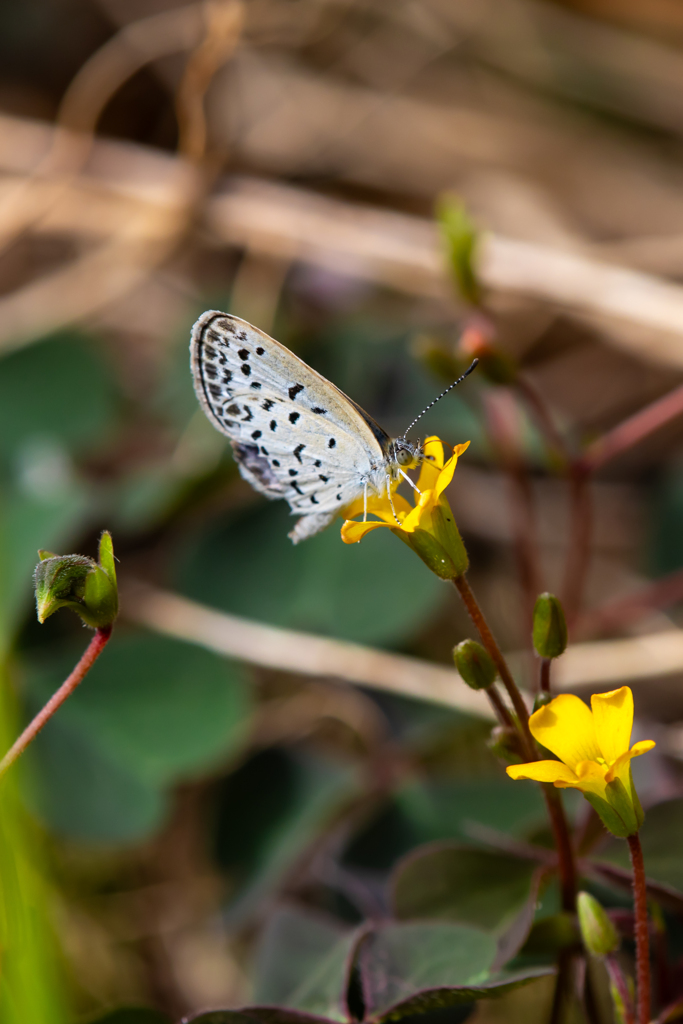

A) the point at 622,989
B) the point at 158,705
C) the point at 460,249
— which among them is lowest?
the point at 158,705

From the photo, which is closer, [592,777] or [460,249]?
[592,777]

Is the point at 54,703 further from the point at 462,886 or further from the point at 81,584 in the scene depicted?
the point at 462,886

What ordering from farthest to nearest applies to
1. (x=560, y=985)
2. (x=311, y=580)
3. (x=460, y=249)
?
(x=311, y=580), (x=460, y=249), (x=560, y=985)

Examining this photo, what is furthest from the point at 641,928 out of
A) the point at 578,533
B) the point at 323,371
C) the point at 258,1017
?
the point at 323,371

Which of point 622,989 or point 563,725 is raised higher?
point 563,725

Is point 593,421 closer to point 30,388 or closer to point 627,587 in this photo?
point 627,587

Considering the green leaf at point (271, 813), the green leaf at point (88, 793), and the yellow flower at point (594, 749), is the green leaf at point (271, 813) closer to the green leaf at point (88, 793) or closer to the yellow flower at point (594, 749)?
the green leaf at point (88, 793)

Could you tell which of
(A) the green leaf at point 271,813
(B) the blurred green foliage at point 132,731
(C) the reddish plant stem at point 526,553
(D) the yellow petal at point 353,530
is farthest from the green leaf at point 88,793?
(D) the yellow petal at point 353,530

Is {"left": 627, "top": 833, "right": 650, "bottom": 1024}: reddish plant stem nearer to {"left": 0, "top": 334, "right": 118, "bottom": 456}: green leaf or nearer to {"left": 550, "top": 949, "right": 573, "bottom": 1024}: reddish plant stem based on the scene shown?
{"left": 550, "top": 949, "right": 573, "bottom": 1024}: reddish plant stem
